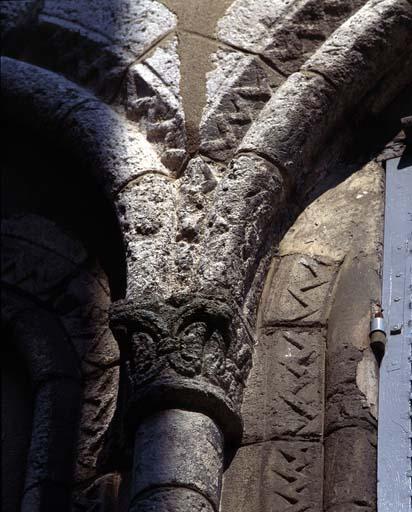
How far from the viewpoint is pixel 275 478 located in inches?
196

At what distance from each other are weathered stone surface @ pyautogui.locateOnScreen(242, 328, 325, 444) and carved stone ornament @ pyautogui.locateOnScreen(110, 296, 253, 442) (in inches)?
1.9

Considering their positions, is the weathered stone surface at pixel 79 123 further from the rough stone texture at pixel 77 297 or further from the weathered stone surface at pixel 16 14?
the rough stone texture at pixel 77 297

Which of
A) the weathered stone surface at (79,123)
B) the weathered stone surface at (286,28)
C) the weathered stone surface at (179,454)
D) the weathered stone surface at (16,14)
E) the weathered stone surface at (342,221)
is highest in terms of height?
the weathered stone surface at (16,14)

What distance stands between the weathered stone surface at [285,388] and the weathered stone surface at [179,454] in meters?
0.17

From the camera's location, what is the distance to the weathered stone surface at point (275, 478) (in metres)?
4.94

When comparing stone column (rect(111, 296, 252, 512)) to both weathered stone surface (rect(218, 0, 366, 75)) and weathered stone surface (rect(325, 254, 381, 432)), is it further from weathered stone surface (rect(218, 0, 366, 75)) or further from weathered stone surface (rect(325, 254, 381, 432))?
weathered stone surface (rect(218, 0, 366, 75))

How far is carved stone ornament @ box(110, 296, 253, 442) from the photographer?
4996 mm

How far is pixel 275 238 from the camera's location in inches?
220

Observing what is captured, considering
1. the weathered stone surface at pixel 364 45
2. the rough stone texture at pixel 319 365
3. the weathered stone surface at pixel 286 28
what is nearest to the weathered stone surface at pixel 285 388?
the rough stone texture at pixel 319 365

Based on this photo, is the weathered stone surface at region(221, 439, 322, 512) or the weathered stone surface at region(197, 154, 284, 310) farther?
the weathered stone surface at region(197, 154, 284, 310)

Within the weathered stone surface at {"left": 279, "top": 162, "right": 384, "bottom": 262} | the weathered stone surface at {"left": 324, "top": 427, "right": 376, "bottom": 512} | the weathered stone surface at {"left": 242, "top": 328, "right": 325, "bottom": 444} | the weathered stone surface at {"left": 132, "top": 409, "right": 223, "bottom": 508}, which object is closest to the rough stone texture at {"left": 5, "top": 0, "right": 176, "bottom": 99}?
the weathered stone surface at {"left": 279, "top": 162, "right": 384, "bottom": 262}

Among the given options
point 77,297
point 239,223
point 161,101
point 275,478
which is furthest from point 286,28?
point 275,478

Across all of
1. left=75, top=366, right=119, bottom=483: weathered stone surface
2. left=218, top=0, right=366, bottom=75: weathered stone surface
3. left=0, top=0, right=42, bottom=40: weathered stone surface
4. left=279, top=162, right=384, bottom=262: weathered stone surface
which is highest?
left=0, top=0, right=42, bottom=40: weathered stone surface

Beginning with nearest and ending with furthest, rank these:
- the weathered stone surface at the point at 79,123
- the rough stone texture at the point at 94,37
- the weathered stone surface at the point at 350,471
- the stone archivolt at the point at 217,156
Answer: the weathered stone surface at the point at 350,471 → the stone archivolt at the point at 217,156 → the weathered stone surface at the point at 79,123 → the rough stone texture at the point at 94,37
